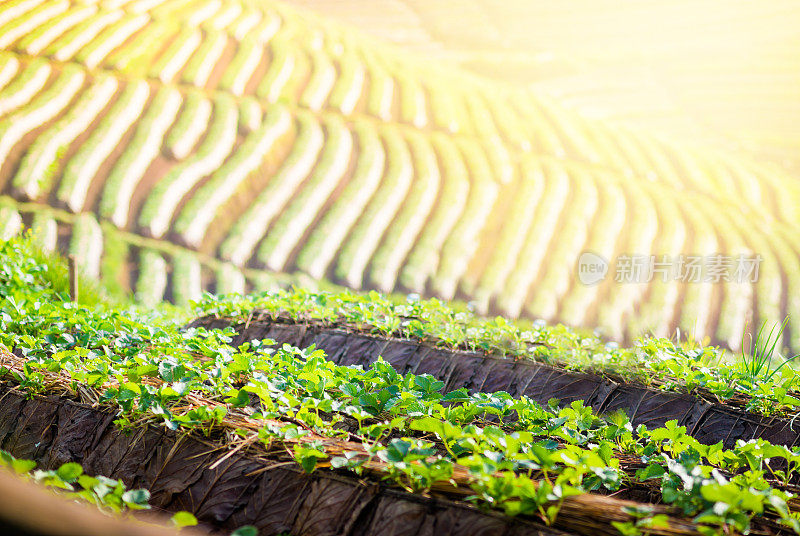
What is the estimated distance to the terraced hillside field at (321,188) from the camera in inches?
212

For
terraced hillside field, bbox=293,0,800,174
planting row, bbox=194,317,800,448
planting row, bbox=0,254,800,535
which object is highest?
planting row, bbox=0,254,800,535

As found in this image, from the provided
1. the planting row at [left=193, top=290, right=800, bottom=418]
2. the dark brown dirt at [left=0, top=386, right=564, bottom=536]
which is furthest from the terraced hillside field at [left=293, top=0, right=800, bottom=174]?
the dark brown dirt at [left=0, top=386, right=564, bottom=536]

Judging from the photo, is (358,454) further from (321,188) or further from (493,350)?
(321,188)

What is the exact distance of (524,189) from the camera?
680 cm

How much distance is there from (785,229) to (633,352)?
609 centimetres

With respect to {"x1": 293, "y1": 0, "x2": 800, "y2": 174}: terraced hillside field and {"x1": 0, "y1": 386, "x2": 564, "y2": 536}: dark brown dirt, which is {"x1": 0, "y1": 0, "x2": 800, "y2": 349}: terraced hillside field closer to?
{"x1": 0, "y1": 386, "x2": 564, "y2": 536}: dark brown dirt

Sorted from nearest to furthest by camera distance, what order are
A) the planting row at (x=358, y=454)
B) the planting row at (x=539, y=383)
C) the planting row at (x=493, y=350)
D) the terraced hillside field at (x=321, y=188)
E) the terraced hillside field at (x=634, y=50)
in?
the planting row at (x=358, y=454) < the planting row at (x=539, y=383) < the planting row at (x=493, y=350) < the terraced hillside field at (x=321, y=188) < the terraced hillside field at (x=634, y=50)

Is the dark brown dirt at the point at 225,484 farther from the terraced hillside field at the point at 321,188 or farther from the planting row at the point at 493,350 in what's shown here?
the terraced hillside field at the point at 321,188

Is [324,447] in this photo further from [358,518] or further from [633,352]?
[633,352]

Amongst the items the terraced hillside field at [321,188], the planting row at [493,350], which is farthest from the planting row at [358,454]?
the terraced hillside field at [321,188]

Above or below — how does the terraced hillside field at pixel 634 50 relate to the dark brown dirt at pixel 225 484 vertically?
below

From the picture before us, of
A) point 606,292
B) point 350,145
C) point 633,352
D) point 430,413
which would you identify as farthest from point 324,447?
point 350,145

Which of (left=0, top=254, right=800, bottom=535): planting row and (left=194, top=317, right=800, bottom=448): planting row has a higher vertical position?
(left=0, top=254, right=800, bottom=535): planting row

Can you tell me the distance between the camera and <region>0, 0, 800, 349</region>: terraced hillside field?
17.7 ft
